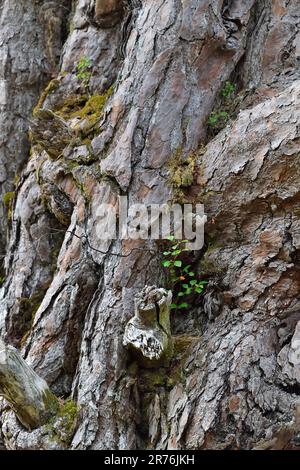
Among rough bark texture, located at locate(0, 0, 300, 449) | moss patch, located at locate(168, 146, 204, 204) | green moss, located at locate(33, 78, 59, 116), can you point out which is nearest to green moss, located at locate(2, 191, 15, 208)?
rough bark texture, located at locate(0, 0, 300, 449)

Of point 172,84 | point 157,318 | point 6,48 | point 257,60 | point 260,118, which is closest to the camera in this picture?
point 157,318

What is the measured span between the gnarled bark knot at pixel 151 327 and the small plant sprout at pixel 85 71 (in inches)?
97.0

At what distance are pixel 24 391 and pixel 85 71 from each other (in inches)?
122

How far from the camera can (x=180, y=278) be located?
11.7ft

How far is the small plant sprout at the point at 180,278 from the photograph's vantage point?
139 inches

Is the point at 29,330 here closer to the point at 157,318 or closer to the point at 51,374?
the point at 51,374

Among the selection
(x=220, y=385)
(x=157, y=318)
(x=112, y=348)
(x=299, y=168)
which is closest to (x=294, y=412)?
(x=220, y=385)

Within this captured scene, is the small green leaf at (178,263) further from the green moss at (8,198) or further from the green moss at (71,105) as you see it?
the green moss at (8,198)

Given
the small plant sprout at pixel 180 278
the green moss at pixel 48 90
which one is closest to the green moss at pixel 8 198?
the green moss at pixel 48 90

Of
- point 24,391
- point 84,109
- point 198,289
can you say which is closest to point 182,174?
point 198,289

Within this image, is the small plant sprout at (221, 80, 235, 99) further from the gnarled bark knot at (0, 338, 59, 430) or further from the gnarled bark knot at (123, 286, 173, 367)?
the gnarled bark knot at (0, 338, 59, 430)

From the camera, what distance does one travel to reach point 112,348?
3400 mm

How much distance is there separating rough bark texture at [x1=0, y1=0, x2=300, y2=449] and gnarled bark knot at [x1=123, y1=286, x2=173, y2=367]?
0.54ft

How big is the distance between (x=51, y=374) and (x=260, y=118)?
8.10 ft
